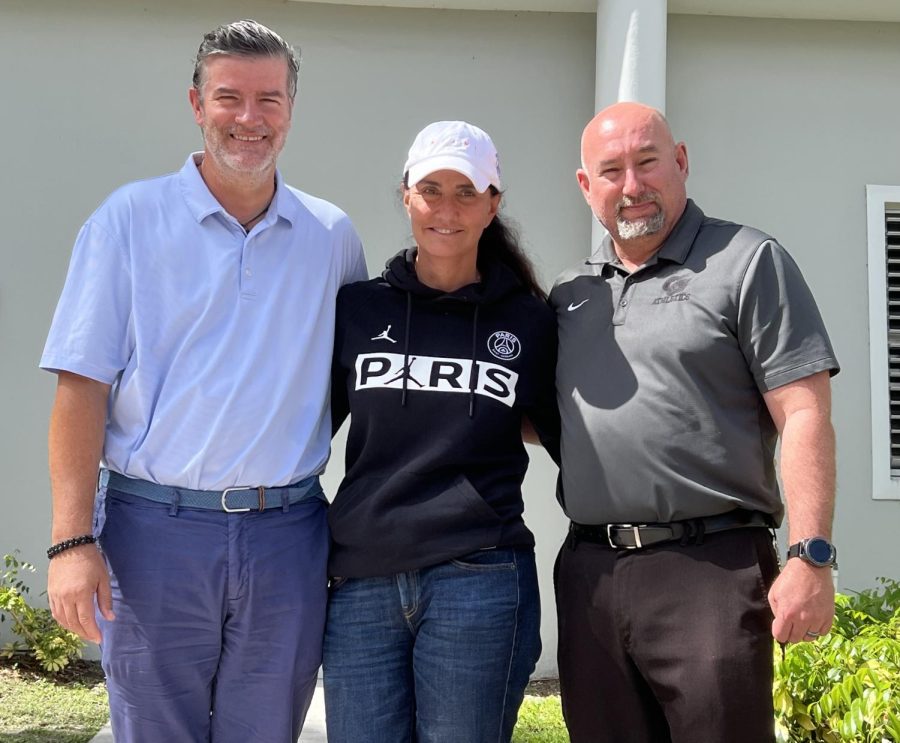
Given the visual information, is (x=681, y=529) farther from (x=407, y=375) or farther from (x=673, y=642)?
(x=407, y=375)

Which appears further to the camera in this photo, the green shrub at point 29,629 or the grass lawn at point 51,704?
the green shrub at point 29,629

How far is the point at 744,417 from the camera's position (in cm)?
261

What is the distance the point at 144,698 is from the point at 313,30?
3.77 m

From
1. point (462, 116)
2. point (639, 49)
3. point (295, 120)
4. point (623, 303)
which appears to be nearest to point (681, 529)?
point (623, 303)

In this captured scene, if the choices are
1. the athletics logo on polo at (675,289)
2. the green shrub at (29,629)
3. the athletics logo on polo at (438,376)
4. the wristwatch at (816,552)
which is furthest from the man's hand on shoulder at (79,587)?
the green shrub at (29,629)

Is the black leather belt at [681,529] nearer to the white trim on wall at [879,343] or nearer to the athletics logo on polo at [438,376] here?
the athletics logo on polo at [438,376]

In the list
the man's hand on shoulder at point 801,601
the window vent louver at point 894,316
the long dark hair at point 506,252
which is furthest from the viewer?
the window vent louver at point 894,316

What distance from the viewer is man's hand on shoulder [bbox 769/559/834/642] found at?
2408mm

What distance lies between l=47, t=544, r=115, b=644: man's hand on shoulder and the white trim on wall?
4.08 metres

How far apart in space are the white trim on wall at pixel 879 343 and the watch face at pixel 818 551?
10.4 feet

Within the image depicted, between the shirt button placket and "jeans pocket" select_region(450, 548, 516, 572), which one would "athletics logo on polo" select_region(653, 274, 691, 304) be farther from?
"jeans pocket" select_region(450, 548, 516, 572)

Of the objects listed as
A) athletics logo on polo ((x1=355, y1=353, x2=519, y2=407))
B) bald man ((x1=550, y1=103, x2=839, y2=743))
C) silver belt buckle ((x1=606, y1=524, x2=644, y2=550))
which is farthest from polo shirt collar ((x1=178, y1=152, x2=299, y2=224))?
silver belt buckle ((x1=606, y1=524, x2=644, y2=550))

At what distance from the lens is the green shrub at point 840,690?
3.08 meters

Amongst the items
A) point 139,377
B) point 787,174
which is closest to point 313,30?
point 787,174
